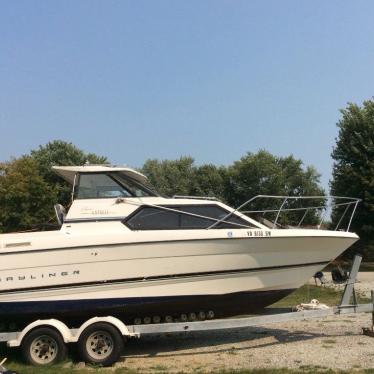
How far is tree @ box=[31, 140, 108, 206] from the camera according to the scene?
3575cm

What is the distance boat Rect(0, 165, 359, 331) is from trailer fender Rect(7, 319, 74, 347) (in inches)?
11.7

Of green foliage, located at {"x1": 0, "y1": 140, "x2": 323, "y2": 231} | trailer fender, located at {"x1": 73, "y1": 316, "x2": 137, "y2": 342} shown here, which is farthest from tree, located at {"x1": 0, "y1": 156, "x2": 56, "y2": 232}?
trailer fender, located at {"x1": 73, "y1": 316, "x2": 137, "y2": 342}

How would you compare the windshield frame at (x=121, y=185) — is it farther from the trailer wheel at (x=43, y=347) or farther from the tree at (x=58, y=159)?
the tree at (x=58, y=159)

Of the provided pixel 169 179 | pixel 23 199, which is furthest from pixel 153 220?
pixel 169 179

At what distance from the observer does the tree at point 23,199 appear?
1200 inches

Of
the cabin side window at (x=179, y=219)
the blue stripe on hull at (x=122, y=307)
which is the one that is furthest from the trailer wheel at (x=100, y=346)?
the cabin side window at (x=179, y=219)

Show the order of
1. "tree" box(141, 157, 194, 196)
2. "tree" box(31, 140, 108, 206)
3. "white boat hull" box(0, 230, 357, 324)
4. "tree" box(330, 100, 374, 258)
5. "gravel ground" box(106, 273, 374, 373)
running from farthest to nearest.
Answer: "tree" box(141, 157, 194, 196), "tree" box(31, 140, 108, 206), "tree" box(330, 100, 374, 258), "white boat hull" box(0, 230, 357, 324), "gravel ground" box(106, 273, 374, 373)

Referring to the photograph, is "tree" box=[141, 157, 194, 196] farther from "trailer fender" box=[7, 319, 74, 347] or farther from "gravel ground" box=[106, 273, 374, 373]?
"trailer fender" box=[7, 319, 74, 347]

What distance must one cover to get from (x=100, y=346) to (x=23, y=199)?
24.8 meters

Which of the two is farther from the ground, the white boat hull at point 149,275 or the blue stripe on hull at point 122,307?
the white boat hull at point 149,275

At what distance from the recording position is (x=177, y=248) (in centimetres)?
789

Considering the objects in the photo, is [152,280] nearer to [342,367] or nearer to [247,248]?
[247,248]

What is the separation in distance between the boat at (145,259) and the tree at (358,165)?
58.5ft

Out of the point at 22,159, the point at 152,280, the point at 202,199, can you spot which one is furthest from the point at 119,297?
the point at 22,159
